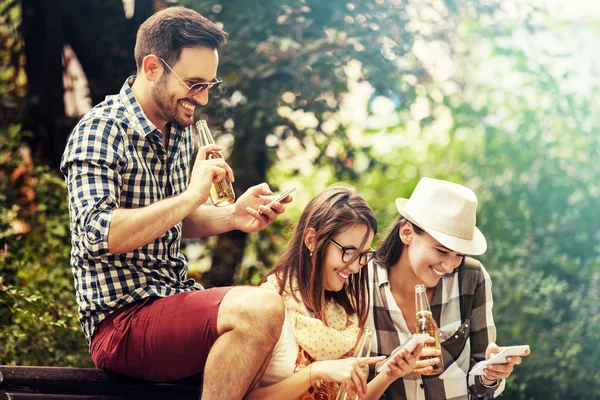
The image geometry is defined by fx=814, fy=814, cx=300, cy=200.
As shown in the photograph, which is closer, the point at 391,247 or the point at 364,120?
the point at 391,247

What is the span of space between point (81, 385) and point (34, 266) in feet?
6.00

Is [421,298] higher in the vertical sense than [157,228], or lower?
lower

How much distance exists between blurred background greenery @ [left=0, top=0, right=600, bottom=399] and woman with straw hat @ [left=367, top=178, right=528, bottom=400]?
1.60 meters

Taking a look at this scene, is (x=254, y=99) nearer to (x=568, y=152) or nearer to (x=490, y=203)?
(x=490, y=203)

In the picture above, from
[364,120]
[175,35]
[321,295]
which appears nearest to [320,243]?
[321,295]

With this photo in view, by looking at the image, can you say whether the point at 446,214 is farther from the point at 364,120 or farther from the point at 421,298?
the point at 364,120

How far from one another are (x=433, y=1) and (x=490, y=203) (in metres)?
1.46

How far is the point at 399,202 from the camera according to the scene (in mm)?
3043

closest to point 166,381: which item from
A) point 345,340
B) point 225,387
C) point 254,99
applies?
point 225,387

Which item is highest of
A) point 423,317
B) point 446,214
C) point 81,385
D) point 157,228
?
point 157,228

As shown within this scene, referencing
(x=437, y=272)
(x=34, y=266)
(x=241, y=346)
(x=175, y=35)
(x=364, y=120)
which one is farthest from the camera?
(x=364, y=120)

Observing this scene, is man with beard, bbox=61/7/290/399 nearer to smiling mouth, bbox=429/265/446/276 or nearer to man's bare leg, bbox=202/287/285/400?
man's bare leg, bbox=202/287/285/400

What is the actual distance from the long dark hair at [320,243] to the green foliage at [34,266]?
1.32 meters

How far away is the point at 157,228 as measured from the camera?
2.16m
